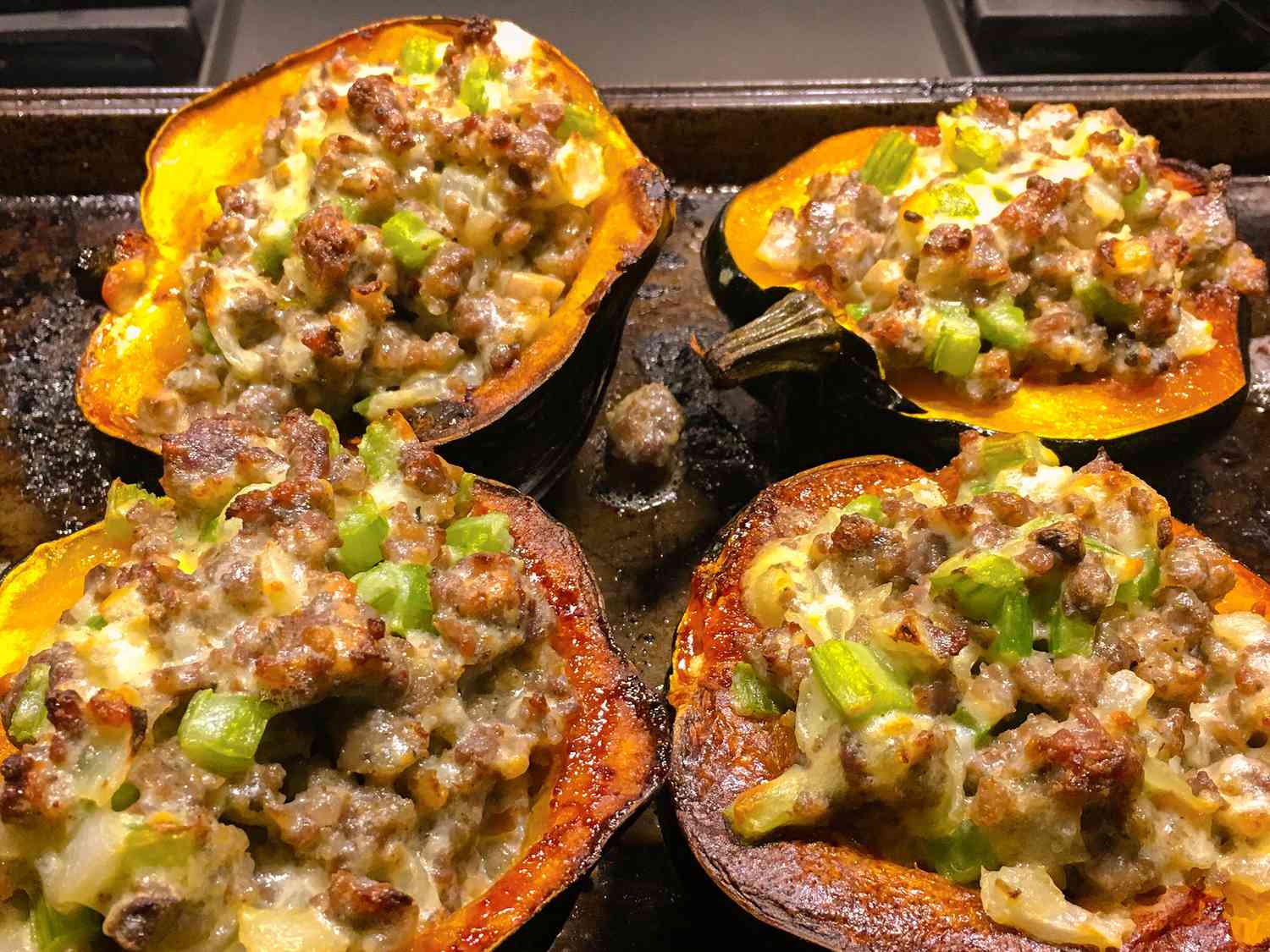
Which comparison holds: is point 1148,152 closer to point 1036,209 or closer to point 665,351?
point 1036,209

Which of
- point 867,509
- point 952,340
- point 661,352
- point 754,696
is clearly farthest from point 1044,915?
point 661,352

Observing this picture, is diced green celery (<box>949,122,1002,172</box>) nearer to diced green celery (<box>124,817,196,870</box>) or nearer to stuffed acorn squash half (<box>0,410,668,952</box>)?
stuffed acorn squash half (<box>0,410,668,952</box>)

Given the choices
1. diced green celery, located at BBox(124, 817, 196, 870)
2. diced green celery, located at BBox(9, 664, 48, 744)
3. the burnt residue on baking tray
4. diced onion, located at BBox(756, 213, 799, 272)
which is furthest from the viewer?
the burnt residue on baking tray

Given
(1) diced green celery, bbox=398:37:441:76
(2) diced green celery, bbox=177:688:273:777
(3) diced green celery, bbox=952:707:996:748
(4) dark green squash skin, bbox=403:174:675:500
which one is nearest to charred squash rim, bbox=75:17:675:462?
(4) dark green squash skin, bbox=403:174:675:500

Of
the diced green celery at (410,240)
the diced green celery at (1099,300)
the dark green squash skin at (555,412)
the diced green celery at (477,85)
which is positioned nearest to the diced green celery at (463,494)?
the dark green squash skin at (555,412)

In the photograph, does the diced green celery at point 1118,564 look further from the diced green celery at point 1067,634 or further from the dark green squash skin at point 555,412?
the dark green squash skin at point 555,412

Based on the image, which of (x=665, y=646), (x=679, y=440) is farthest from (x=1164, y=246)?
(x=665, y=646)
